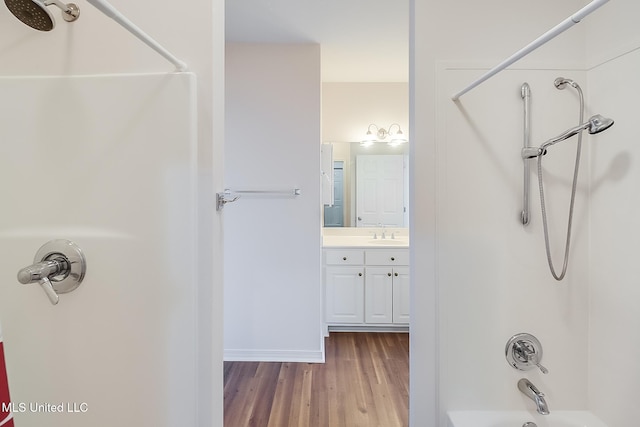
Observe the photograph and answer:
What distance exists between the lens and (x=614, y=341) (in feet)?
Answer: 3.86

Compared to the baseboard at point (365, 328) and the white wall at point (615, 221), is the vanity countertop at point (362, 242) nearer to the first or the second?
the baseboard at point (365, 328)

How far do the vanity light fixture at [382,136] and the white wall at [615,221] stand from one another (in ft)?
6.92

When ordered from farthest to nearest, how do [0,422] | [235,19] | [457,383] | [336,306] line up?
[336,306] < [235,19] < [457,383] < [0,422]

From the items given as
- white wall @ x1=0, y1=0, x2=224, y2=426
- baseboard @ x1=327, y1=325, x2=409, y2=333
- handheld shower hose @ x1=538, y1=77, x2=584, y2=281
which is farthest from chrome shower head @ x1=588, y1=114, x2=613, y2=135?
baseboard @ x1=327, y1=325, x2=409, y2=333

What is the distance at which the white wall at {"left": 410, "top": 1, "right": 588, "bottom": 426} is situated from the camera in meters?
1.24

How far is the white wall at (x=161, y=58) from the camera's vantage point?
1038 millimetres

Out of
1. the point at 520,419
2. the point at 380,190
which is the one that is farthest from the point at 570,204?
the point at 380,190

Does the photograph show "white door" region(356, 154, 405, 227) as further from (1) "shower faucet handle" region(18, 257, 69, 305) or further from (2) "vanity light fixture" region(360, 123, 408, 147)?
(1) "shower faucet handle" region(18, 257, 69, 305)

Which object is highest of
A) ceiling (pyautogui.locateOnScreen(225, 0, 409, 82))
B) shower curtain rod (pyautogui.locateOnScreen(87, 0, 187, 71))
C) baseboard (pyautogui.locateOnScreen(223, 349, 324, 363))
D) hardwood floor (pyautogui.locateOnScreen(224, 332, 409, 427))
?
ceiling (pyautogui.locateOnScreen(225, 0, 409, 82))

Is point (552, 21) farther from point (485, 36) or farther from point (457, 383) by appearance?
point (457, 383)

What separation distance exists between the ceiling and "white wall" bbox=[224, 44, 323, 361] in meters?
0.15

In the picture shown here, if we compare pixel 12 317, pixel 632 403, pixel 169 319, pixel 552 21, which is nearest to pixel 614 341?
pixel 632 403

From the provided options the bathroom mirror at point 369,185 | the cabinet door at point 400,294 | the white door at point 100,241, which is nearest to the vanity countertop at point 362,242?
the bathroom mirror at point 369,185

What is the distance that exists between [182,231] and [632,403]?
5.81 feet
